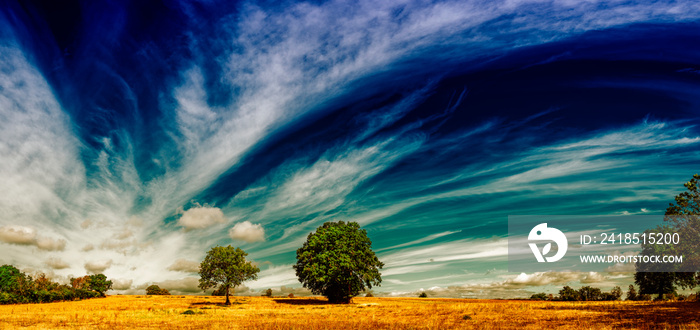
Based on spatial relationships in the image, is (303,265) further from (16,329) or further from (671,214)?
(671,214)

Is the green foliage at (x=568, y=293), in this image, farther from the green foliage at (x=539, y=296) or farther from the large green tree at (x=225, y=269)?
the large green tree at (x=225, y=269)

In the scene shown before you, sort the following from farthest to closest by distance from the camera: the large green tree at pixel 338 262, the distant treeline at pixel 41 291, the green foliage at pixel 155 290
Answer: the green foliage at pixel 155 290 < the distant treeline at pixel 41 291 < the large green tree at pixel 338 262

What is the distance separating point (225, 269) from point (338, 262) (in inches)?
767

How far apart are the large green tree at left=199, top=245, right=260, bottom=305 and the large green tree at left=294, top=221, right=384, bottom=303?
8.98m

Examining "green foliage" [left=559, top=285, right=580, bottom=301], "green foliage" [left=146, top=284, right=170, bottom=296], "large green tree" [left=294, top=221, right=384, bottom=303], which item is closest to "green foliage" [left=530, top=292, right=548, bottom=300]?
"green foliage" [left=559, top=285, right=580, bottom=301]

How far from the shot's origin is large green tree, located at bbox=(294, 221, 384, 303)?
5370cm

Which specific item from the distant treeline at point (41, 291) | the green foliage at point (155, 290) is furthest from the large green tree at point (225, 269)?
the green foliage at point (155, 290)

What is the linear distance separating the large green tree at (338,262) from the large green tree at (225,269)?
8.98m

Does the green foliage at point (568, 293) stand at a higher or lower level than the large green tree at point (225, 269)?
lower

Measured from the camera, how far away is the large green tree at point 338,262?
53.7 metres

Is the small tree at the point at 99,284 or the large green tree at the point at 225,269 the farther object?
the small tree at the point at 99,284

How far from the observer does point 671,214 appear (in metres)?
34.2

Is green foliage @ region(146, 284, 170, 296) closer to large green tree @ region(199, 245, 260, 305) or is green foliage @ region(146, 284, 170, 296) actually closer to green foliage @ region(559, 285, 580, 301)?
large green tree @ region(199, 245, 260, 305)

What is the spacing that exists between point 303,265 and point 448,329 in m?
45.3
